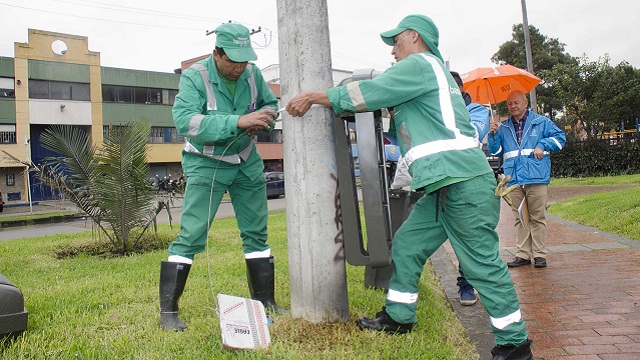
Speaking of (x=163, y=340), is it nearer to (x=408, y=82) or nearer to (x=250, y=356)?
(x=250, y=356)

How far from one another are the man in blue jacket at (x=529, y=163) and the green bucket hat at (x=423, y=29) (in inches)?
107

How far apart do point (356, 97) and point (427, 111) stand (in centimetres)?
40

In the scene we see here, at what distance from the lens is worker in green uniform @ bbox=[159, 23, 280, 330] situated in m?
3.14

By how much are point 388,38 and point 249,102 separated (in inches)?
40.7

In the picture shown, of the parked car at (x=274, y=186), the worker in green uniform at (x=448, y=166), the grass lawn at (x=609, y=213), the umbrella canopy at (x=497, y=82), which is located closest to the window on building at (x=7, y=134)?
the parked car at (x=274, y=186)

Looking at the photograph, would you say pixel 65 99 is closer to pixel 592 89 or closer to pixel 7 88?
pixel 7 88

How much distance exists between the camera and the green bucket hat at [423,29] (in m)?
3.01

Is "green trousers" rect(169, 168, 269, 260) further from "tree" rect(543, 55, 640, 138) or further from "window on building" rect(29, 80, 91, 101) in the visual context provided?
"window on building" rect(29, 80, 91, 101)

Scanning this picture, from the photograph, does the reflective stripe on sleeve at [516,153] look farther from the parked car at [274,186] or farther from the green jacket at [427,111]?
the parked car at [274,186]

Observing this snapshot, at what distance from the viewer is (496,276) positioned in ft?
8.99

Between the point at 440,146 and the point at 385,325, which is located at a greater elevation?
the point at 440,146

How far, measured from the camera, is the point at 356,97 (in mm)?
2725

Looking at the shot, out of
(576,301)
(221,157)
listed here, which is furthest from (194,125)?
(576,301)

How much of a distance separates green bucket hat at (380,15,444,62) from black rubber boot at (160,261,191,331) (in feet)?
6.09
